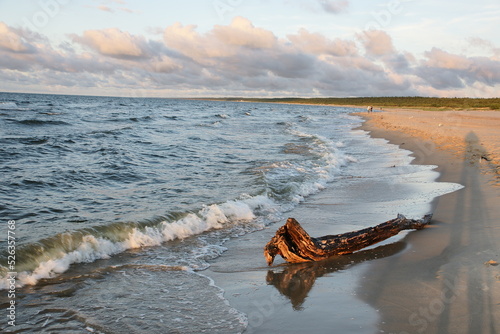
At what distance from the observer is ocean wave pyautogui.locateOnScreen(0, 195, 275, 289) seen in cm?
561

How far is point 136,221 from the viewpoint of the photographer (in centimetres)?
748

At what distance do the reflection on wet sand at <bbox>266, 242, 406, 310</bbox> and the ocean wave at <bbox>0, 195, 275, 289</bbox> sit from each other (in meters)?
1.63

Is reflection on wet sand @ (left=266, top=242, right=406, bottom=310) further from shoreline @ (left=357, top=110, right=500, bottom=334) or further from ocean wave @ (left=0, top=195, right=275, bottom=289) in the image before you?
ocean wave @ (left=0, top=195, right=275, bottom=289)

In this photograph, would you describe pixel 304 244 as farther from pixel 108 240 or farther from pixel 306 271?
pixel 108 240

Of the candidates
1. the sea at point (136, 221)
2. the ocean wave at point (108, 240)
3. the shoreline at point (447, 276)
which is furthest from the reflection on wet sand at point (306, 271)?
the ocean wave at point (108, 240)

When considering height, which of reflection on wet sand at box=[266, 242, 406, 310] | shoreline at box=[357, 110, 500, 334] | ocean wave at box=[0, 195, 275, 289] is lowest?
ocean wave at box=[0, 195, 275, 289]

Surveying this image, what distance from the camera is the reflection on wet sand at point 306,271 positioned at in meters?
4.70

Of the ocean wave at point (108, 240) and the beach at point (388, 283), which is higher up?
the beach at point (388, 283)

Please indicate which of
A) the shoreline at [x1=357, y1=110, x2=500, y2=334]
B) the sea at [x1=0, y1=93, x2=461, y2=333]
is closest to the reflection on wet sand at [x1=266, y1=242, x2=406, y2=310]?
the shoreline at [x1=357, y1=110, x2=500, y2=334]

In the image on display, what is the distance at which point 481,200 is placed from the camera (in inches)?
339

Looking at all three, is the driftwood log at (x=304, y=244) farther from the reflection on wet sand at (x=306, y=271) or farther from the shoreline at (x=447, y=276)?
the shoreline at (x=447, y=276)

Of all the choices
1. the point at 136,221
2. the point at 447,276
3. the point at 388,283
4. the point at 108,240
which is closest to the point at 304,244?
the point at 388,283

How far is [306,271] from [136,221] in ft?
11.8

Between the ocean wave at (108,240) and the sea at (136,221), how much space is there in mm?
21
